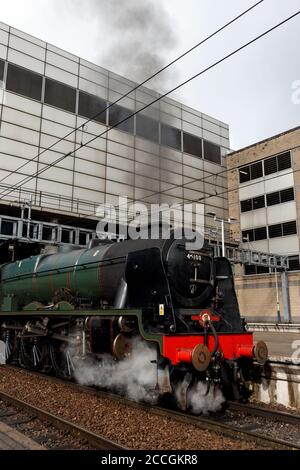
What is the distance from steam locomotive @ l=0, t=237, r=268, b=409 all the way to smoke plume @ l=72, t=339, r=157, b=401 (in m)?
0.14

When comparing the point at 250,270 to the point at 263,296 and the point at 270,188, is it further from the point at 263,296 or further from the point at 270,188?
the point at 270,188

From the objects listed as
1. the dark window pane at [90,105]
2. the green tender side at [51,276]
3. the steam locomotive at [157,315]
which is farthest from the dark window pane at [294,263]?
the steam locomotive at [157,315]

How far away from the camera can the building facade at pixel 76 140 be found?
2538cm

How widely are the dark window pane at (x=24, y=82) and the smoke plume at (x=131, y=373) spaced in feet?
73.8

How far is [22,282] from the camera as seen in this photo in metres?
11.7

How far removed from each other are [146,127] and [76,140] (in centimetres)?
620

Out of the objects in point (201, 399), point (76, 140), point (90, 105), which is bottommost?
point (201, 399)

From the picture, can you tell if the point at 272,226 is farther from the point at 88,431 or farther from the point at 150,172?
the point at 88,431

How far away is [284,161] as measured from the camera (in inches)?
1353

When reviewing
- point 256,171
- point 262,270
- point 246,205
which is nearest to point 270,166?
point 256,171

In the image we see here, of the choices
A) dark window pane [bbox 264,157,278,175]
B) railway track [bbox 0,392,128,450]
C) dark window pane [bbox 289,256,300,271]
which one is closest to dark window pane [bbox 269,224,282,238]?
dark window pane [bbox 289,256,300,271]

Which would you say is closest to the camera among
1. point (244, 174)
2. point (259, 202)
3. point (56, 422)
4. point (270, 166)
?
point (56, 422)

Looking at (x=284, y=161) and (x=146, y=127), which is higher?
(x=146, y=127)
